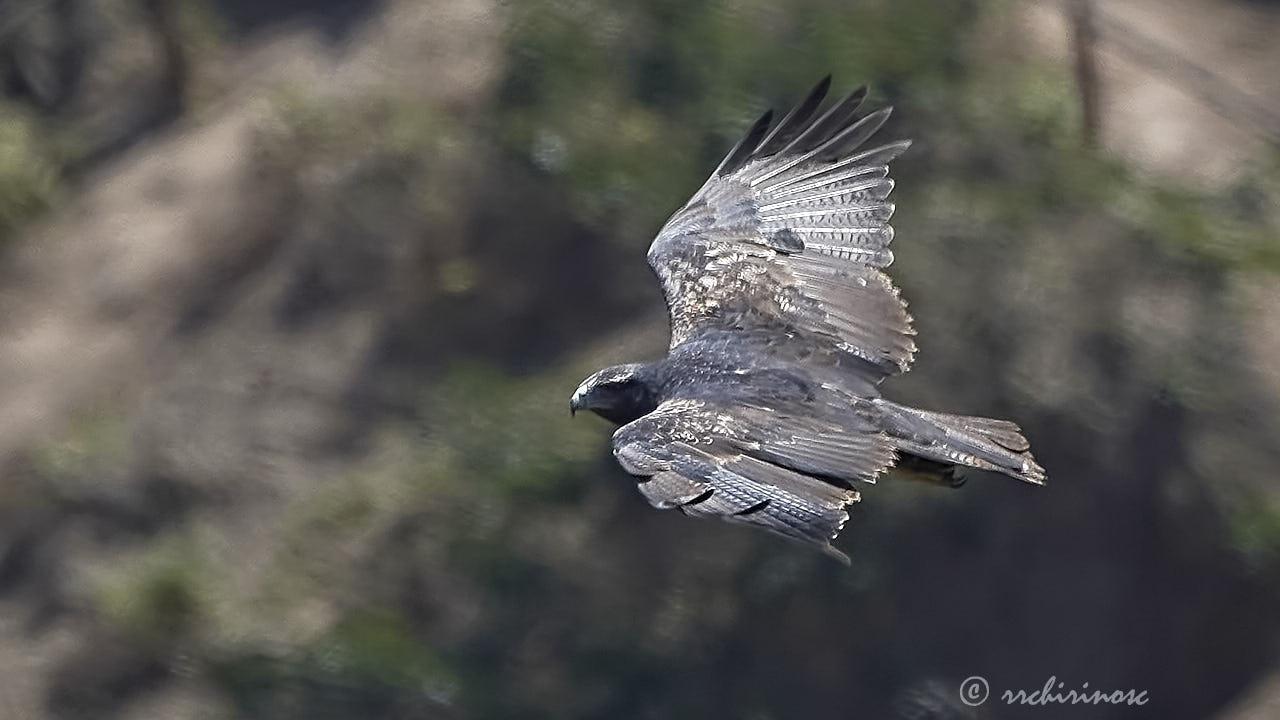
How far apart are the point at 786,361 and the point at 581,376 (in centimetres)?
468

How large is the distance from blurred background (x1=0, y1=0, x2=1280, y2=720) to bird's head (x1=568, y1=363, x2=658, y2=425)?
3.88 meters

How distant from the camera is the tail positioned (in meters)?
7.12

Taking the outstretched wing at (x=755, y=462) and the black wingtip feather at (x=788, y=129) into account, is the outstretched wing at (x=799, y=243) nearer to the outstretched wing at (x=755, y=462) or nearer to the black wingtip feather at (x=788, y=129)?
the black wingtip feather at (x=788, y=129)

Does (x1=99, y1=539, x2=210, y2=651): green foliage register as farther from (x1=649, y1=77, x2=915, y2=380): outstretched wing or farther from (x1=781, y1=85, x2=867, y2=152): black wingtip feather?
(x1=781, y1=85, x2=867, y2=152): black wingtip feather

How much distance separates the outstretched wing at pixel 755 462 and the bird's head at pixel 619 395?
1.11ft

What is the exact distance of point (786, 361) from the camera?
299 inches

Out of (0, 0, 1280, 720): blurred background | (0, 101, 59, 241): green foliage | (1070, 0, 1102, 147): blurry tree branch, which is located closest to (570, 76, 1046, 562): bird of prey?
(0, 0, 1280, 720): blurred background

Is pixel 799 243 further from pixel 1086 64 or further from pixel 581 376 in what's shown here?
pixel 1086 64

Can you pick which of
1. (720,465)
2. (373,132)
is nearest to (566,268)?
(373,132)

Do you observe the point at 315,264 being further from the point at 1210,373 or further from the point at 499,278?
the point at 1210,373

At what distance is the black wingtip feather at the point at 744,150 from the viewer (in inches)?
339

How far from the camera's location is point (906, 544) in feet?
37.9

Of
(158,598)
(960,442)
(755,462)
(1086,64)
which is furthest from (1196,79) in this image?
(158,598)

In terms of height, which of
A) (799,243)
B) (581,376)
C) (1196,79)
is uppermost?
(799,243)
